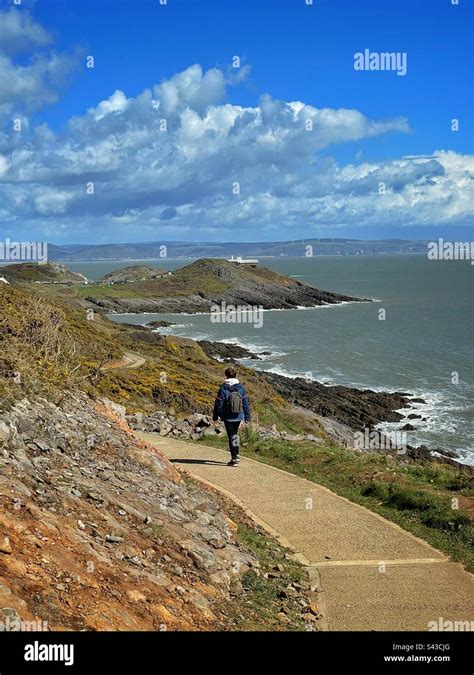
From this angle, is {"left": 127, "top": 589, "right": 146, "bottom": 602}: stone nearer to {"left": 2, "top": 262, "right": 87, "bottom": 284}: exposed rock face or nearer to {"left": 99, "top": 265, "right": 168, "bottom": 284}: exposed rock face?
{"left": 2, "top": 262, "right": 87, "bottom": 284}: exposed rock face

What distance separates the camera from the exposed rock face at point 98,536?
5172 millimetres

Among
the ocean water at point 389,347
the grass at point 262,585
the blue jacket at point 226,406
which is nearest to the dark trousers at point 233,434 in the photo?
the blue jacket at point 226,406

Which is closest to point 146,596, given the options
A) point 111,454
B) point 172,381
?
point 111,454

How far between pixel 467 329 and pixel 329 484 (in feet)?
186

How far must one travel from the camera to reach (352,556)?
28.5ft

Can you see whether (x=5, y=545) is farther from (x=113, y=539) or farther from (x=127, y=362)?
(x=127, y=362)

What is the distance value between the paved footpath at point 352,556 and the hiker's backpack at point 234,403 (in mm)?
1283

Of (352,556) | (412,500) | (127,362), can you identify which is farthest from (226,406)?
(127,362)

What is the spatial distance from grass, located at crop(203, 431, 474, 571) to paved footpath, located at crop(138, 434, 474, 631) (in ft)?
1.04

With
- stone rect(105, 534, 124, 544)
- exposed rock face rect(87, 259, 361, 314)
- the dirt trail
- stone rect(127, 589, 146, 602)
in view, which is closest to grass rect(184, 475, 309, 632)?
stone rect(127, 589, 146, 602)

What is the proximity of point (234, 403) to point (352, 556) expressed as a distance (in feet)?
15.0

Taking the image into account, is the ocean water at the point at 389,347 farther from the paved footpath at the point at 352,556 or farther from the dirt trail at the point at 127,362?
the paved footpath at the point at 352,556

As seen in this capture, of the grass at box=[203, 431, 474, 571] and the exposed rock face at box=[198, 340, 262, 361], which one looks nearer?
the grass at box=[203, 431, 474, 571]

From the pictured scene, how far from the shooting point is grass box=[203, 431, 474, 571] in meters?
9.46
